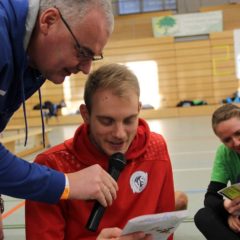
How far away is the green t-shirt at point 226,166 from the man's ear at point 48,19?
130 centimetres

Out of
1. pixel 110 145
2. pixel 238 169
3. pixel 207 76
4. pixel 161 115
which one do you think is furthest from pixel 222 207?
pixel 207 76

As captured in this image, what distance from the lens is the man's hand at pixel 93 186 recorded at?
1.10 meters

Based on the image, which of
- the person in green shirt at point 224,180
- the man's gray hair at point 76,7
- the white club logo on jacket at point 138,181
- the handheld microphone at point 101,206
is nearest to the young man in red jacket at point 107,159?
the white club logo on jacket at point 138,181

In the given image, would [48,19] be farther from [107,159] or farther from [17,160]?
[107,159]

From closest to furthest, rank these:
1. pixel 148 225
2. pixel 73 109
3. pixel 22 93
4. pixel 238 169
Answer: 1. pixel 148 225
2. pixel 22 93
3. pixel 238 169
4. pixel 73 109

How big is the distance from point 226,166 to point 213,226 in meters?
0.32

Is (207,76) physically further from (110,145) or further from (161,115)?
(110,145)

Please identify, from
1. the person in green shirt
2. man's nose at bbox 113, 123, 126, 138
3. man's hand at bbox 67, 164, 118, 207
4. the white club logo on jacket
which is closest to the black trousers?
the person in green shirt

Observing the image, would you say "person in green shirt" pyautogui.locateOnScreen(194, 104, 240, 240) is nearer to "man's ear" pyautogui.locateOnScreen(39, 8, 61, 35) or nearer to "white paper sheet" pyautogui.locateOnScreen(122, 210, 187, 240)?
"white paper sheet" pyautogui.locateOnScreen(122, 210, 187, 240)

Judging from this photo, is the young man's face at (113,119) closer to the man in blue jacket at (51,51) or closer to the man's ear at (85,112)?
the man's ear at (85,112)

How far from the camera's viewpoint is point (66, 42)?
1.09 m

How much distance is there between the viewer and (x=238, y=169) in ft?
6.70

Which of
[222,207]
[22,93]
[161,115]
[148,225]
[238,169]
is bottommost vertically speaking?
[161,115]

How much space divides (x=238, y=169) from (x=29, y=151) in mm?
4256
